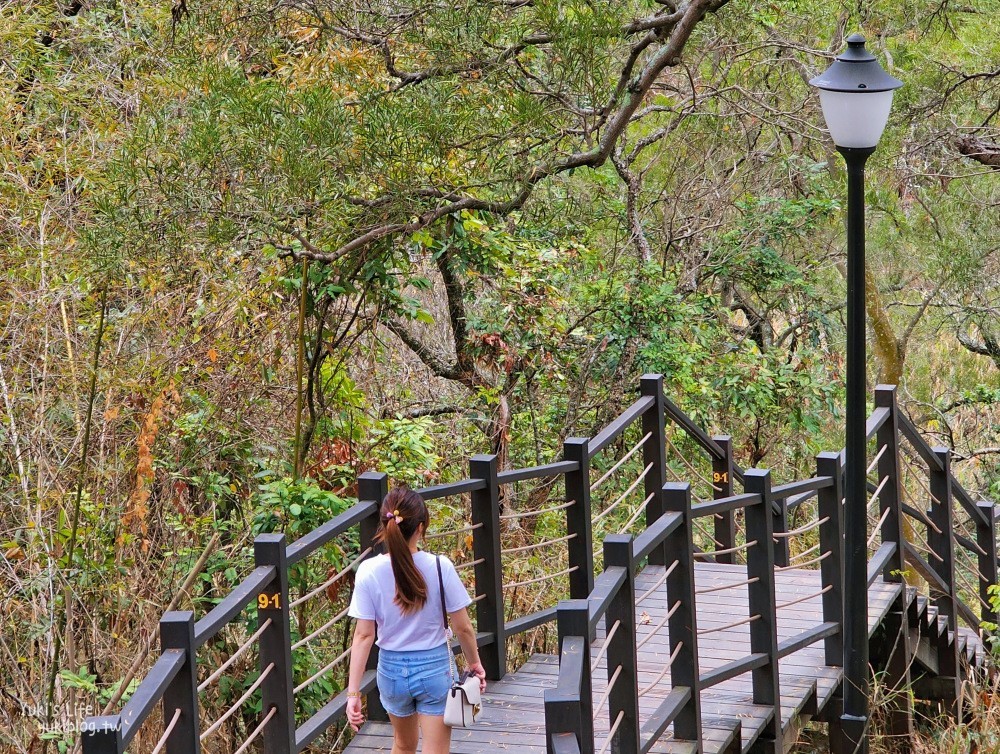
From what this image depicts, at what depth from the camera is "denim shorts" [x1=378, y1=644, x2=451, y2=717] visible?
458 cm

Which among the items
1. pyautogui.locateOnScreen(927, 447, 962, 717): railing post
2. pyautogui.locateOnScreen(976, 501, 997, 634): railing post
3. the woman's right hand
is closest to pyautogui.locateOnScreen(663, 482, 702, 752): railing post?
the woman's right hand

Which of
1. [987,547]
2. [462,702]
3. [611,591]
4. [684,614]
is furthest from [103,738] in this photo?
[987,547]

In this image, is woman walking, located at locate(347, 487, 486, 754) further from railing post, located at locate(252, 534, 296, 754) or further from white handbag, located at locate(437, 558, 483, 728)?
railing post, located at locate(252, 534, 296, 754)

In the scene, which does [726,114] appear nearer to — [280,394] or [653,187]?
[653,187]

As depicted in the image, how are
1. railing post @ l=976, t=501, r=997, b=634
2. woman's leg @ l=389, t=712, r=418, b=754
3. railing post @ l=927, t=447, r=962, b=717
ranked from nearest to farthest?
woman's leg @ l=389, t=712, r=418, b=754
railing post @ l=927, t=447, r=962, b=717
railing post @ l=976, t=501, r=997, b=634

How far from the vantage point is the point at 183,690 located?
393cm

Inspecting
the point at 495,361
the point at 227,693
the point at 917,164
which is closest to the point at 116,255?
the point at 227,693

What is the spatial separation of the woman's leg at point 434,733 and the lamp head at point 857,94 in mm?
3556

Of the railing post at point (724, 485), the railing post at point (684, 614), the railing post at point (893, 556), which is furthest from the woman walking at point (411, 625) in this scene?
the railing post at point (893, 556)

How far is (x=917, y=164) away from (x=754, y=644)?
28.7 feet

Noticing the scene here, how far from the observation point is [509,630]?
630 centimetres

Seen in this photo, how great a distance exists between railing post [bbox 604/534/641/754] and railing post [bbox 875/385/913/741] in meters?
3.54

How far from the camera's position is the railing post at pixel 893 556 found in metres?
7.71

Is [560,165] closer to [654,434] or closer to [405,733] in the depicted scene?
[654,434]
